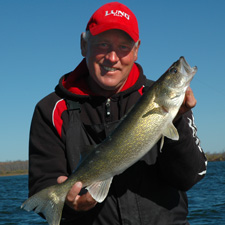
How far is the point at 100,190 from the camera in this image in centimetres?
365

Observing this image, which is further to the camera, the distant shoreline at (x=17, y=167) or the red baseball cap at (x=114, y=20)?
the distant shoreline at (x=17, y=167)

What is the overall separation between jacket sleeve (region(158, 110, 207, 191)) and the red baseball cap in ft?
3.83

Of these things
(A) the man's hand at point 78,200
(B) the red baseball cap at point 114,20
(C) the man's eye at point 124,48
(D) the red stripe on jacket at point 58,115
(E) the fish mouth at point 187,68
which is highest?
(B) the red baseball cap at point 114,20

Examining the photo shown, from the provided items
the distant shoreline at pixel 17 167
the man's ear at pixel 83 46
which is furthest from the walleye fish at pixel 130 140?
the distant shoreline at pixel 17 167

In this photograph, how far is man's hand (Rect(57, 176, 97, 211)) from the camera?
12.2 feet

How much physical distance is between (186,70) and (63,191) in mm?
1695

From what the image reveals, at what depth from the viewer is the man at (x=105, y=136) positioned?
3.80 meters

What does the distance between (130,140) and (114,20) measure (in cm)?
146

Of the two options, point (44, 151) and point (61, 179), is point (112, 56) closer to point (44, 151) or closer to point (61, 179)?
point (44, 151)

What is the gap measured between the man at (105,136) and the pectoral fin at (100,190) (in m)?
0.07

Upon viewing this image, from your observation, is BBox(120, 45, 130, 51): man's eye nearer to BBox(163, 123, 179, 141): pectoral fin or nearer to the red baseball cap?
the red baseball cap

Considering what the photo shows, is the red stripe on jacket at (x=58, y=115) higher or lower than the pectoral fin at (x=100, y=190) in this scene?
higher

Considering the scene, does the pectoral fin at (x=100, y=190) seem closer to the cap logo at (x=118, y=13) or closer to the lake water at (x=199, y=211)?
the cap logo at (x=118, y=13)

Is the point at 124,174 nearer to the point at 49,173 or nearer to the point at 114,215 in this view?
the point at 114,215
